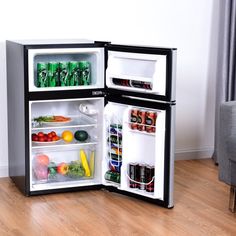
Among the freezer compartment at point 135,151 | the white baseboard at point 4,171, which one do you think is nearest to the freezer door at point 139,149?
the freezer compartment at point 135,151

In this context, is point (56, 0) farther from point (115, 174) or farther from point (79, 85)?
point (115, 174)

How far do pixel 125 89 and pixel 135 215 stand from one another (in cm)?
80

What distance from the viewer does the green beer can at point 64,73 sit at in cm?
402

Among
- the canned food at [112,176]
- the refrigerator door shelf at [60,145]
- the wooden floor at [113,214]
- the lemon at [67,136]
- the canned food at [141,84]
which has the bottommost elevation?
the wooden floor at [113,214]

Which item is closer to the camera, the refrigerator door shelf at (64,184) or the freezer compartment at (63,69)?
the freezer compartment at (63,69)

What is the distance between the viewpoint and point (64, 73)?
13.2 ft

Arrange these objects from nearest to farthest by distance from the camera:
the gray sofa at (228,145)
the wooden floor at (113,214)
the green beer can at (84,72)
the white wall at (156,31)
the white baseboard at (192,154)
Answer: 1. the wooden floor at (113,214)
2. the gray sofa at (228,145)
3. the green beer can at (84,72)
4. the white wall at (156,31)
5. the white baseboard at (192,154)

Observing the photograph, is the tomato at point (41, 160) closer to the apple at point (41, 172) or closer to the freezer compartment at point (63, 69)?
the apple at point (41, 172)

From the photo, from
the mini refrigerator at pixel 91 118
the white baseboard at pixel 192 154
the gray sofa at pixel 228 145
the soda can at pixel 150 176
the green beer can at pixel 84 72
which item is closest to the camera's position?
the gray sofa at pixel 228 145

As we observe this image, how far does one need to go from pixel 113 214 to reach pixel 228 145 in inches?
31.5

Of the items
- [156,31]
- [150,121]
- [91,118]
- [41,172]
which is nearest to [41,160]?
[41,172]

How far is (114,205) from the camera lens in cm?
383

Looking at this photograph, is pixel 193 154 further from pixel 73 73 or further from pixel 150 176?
pixel 73 73

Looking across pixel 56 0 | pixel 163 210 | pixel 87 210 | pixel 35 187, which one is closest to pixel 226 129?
pixel 163 210
